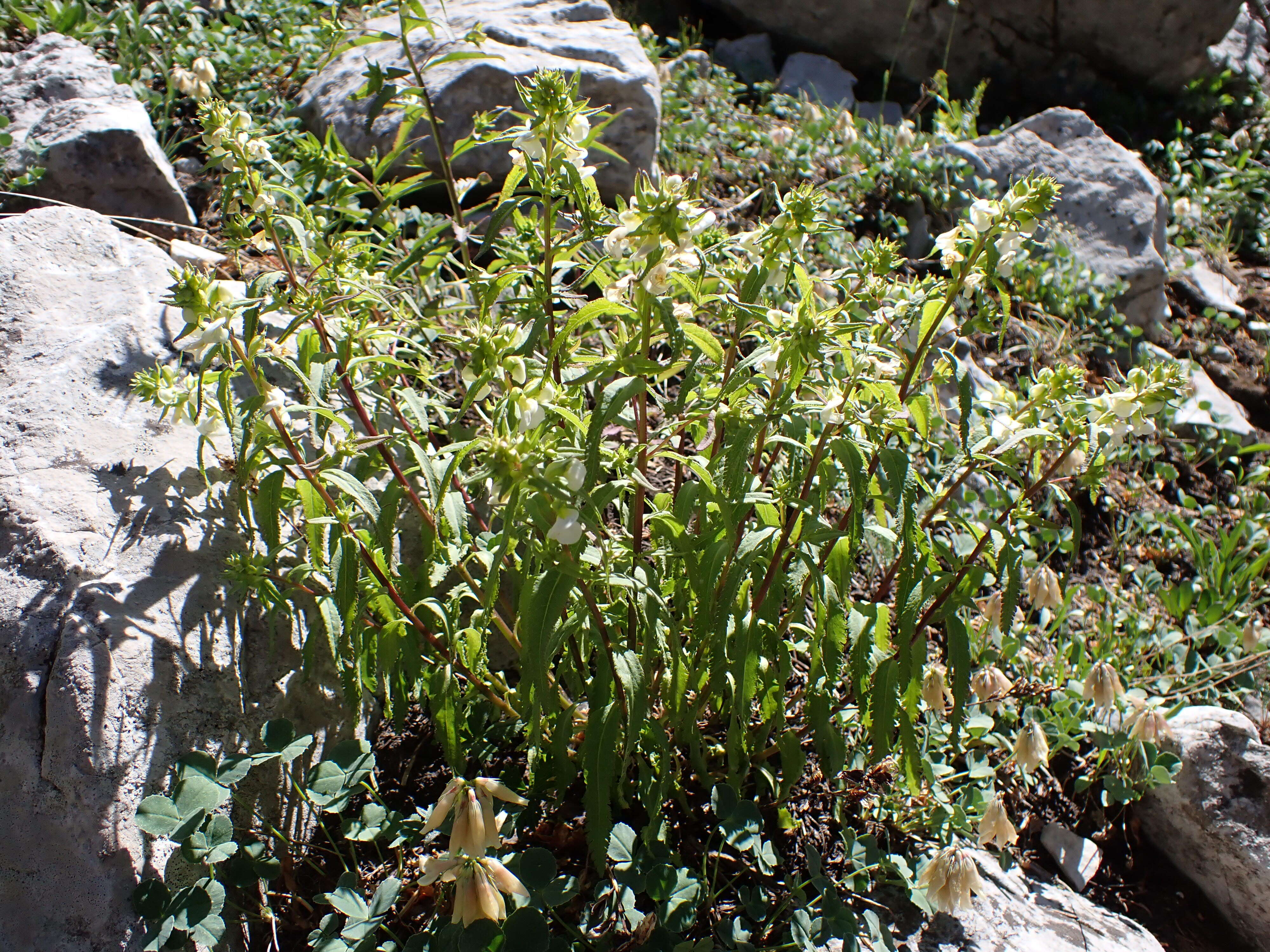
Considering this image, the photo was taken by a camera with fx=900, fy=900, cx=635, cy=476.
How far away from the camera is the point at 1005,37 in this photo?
21.6ft

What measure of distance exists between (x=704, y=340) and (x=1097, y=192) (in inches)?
163

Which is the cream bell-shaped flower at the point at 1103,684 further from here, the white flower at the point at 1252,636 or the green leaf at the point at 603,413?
the green leaf at the point at 603,413

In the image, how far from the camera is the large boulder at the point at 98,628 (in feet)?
6.20

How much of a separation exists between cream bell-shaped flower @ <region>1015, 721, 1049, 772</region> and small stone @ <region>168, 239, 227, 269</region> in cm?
280

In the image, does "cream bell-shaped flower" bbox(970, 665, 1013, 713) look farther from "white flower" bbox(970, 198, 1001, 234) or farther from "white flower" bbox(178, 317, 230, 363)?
"white flower" bbox(178, 317, 230, 363)

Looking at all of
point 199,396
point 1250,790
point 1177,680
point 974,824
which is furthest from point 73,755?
point 1177,680

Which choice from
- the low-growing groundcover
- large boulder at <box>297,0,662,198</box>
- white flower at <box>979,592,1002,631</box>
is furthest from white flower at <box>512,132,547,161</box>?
large boulder at <box>297,0,662,198</box>

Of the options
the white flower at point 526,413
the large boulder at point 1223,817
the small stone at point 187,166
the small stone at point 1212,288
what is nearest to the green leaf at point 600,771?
the white flower at point 526,413

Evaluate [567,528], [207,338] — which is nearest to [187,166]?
[207,338]

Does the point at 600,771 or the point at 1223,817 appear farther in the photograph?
the point at 1223,817

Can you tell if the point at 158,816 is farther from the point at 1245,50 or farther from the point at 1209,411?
the point at 1245,50

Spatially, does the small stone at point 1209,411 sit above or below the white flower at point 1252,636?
above

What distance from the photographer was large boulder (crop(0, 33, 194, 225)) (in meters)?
3.48

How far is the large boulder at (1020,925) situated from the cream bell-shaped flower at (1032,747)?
0.95ft
